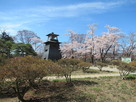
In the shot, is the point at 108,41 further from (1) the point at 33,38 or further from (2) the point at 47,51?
(1) the point at 33,38

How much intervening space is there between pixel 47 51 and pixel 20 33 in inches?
644

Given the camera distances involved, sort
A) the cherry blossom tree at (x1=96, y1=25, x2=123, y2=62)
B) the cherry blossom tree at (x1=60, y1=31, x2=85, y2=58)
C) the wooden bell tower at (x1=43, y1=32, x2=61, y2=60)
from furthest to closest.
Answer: the cherry blossom tree at (x1=60, y1=31, x2=85, y2=58), the cherry blossom tree at (x1=96, y1=25, x2=123, y2=62), the wooden bell tower at (x1=43, y1=32, x2=61, y2=60)

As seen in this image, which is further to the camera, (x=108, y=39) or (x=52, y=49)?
(x=108, y=39)

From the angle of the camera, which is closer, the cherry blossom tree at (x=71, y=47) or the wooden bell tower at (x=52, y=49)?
the wooden bell tower at (x=52, y=49)

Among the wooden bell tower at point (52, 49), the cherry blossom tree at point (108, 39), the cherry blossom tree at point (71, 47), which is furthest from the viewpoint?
the cherry blossom tree at point (71, 47)

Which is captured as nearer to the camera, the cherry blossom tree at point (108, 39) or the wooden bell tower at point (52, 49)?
the wooden bell tower at point (52, 49)

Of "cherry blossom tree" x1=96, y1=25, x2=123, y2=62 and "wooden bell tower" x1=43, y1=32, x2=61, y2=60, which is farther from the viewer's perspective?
"cherry blossom tree" x1=96, y1=25, x2=123, y2=62

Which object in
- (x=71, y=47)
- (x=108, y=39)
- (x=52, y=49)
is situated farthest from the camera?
(x=71, y=47)

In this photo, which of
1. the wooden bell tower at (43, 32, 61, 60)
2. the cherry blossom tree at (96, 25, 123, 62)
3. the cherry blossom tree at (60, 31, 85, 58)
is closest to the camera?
the wooden bell tower at (43, 32, 61, 60)

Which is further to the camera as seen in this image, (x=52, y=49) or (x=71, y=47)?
(x=71, y=47)

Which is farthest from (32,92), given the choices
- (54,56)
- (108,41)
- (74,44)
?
(74,44)

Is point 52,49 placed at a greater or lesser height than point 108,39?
lesser

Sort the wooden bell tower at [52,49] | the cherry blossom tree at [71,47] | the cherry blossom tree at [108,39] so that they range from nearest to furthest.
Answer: the wooden bell tower at [52,49]
the cherry blossom tree at [108,39]
the cherry blossom tree at [71,47]

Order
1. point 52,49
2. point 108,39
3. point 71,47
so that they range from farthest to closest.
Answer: point 71,47
point 108,39
point 52,49
